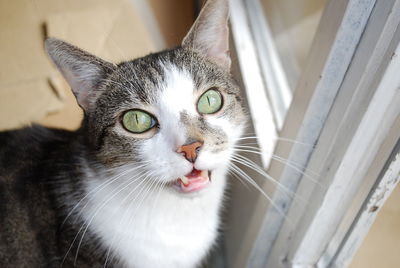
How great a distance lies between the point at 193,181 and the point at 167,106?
0.18 meters

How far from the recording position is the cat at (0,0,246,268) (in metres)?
0.81

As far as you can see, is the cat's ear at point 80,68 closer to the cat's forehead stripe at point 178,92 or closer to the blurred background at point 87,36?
the cat's forehead stripe at point 178,92

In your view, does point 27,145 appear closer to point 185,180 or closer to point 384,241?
point 185,180

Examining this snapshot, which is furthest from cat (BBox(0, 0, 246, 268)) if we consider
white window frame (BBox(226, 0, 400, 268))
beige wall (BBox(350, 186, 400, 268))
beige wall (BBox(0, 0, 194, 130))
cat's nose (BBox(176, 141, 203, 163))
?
beige wall (BBox(0, 0, 194, 130))

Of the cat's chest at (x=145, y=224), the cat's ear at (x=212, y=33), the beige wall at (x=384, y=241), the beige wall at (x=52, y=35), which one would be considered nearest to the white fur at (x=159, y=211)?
the cat's chest at (x=145, y=224)

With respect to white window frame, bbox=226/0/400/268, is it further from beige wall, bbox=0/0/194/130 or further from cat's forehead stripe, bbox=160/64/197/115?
beige wall, bbox=0/0/194/130

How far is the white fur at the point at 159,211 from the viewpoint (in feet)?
2.68

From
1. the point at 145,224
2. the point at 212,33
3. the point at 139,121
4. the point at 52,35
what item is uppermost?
the point at 212,33

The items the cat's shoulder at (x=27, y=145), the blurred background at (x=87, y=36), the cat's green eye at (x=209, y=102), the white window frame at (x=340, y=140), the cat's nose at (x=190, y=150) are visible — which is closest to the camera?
the white window frame at (x=340, y=140)

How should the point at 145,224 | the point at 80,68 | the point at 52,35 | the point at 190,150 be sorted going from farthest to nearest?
1. the point at 52,35
2. the point at 145,224
3. the point at 80,68
4. the point at 190,150

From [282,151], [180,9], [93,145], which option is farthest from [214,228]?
[180,9]

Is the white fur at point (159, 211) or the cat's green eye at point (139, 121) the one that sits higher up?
the cat's green eye at point (139, 121)

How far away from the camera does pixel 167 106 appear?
2.64ft

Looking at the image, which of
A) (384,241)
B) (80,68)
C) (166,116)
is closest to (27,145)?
(80,68)
